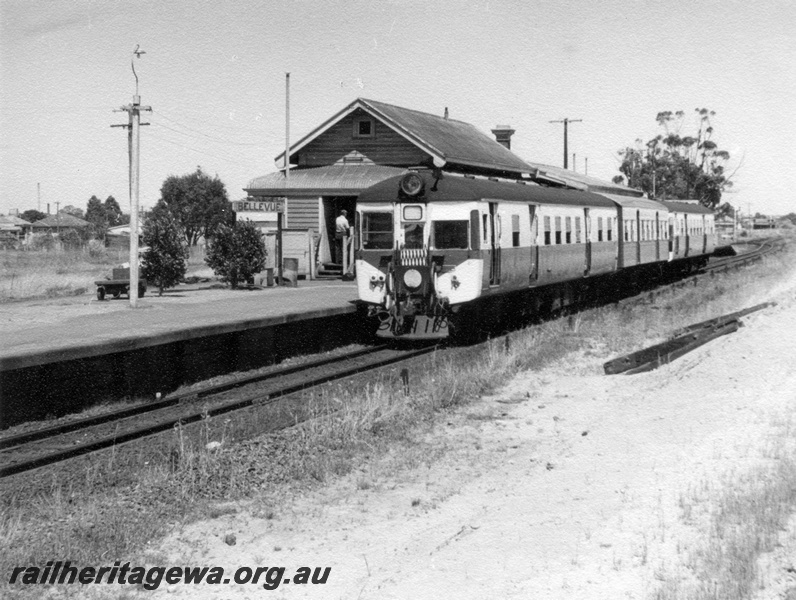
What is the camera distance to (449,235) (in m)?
15.7

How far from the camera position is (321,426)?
376 inches

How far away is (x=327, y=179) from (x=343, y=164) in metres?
1.62

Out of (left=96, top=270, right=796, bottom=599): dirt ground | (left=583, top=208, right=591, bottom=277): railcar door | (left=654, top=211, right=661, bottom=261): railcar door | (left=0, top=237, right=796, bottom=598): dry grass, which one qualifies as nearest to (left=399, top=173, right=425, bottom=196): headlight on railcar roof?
(left=0, top=237, right=796, bottom=598): dry grass


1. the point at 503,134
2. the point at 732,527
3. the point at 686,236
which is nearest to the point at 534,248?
the point at 732,527

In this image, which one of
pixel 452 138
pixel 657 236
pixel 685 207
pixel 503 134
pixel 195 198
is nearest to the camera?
pixel 657 236

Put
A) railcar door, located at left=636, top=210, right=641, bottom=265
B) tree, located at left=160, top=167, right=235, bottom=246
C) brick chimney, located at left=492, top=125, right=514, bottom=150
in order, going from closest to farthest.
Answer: railcar door, located at left=636, top=210, right=641, bottom=265 < brick chimney, located at left=492, top=125, right=514, bottom=150 < tree, located at left=160, top=167, right=235, bottom=246

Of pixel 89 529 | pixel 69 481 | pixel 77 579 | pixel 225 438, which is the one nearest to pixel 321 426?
pixel 225 438

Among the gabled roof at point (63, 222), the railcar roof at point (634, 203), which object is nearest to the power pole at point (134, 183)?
the railcar roof at point (634, 203)

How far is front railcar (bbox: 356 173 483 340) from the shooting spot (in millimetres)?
15602

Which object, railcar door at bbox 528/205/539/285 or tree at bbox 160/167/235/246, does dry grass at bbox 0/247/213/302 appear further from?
tree at bbox 160/167/235/246

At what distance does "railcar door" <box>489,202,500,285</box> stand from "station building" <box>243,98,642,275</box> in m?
9.98

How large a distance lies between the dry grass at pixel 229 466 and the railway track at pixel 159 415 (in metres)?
0.29

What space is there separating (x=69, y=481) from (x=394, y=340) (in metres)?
9.72

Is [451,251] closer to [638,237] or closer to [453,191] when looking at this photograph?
[453,191]
